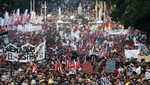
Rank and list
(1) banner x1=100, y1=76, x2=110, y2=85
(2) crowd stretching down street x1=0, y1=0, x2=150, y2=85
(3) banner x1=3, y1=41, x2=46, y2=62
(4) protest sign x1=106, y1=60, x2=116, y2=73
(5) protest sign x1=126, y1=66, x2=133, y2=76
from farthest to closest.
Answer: (3) banner x1=3, y1=41, x2=46, y2=62 → (5) protest sign x1=126, y1=66, x2=133, y2=76 → (4) protest sign x1=106, y1=60, x2=116, y2=73 → (2) crowd stretching down street x1=0, y1=0, x2=150, y2=85 → (1) banner x1=100, y1=76, x2=110, y2=85

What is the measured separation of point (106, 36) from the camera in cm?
4994

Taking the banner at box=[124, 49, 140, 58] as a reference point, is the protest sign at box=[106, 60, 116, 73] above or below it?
above

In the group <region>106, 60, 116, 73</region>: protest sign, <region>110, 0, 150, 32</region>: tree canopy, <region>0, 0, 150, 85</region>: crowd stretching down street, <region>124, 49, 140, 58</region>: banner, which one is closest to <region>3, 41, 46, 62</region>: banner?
<region>0, 0, 150, 85</region>: crowd stretching down street

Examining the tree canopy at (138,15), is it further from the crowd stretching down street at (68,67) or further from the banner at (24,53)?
the banner at (24,53)

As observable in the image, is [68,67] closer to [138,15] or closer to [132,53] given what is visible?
[132,53]

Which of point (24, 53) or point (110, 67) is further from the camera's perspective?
point (24, 53)

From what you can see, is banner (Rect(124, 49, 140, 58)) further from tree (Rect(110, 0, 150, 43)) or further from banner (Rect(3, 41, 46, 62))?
tree (Rect(110, 0, 150, 43))

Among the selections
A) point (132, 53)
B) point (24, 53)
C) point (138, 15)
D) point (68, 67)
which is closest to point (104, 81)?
point (68, 67)

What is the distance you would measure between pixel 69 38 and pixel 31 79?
2279 cm

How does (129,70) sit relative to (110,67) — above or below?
below

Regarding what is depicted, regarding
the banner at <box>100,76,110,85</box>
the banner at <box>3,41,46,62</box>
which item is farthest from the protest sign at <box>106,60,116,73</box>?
the banner at <box>3,41,46,62</box>

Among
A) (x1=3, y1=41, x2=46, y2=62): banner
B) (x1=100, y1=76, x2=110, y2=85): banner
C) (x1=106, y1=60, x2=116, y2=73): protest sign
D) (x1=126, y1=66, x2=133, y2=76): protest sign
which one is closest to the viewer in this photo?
(x1=100, y1=76, x2=110, y2=85): banner

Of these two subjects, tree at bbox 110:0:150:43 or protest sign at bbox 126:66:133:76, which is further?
tree at bbox 110:0:150:43

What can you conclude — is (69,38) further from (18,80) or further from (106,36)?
(18,80)
